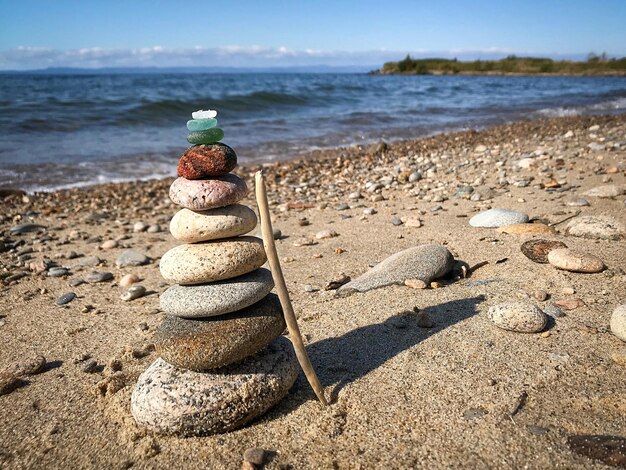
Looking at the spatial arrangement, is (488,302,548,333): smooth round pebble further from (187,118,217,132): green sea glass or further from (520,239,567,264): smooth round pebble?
(187,118,217,132): green sea glass

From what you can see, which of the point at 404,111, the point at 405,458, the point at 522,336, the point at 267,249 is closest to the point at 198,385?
the point at 267,249

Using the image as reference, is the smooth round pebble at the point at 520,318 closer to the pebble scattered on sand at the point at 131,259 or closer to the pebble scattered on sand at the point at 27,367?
the pebble scattered on sand at the point at 27,367

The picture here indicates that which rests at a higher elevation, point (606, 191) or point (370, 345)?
point (606, 191)

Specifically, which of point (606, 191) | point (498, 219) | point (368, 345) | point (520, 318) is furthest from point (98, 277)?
point (606, 191)

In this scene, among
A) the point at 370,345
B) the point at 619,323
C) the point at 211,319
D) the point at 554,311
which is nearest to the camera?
the point at 211,319

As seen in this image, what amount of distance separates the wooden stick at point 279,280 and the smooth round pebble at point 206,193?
0.47m

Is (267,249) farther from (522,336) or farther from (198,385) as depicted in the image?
(522,336)

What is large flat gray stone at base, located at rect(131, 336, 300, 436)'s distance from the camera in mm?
2953

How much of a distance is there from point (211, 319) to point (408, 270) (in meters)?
2.39

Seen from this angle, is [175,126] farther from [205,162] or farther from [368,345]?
[368,345]

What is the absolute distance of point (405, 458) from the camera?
8.82ft

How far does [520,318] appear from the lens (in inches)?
149

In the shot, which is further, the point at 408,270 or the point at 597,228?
the point at 597,228

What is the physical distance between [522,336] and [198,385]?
258cm
